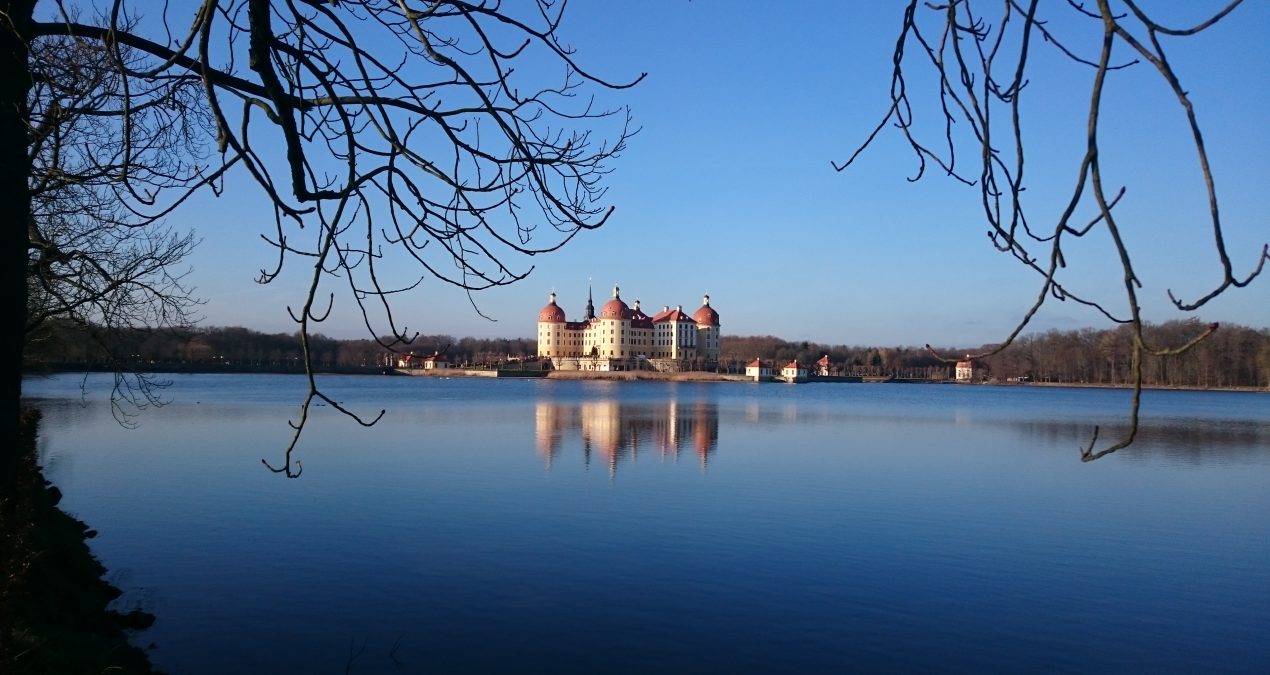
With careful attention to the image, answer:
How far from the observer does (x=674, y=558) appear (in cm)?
1066

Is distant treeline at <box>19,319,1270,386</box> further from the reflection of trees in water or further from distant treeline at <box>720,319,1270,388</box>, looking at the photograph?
the reflection of trees in water

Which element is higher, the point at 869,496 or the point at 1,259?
the point at 1,259

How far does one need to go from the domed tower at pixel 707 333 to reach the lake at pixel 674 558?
91245mm

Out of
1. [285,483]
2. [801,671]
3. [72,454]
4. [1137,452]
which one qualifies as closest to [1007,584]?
[801,671]

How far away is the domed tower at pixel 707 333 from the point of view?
113625 mm

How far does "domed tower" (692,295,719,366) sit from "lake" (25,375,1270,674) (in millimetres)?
91245

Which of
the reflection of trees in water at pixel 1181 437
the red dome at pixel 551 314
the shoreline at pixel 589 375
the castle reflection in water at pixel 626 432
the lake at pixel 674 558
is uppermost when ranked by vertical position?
the red dome at pixel 551 314

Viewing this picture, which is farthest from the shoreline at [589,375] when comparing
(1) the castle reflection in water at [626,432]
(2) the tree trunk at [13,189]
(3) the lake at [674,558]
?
(2) the tree trunk at [13,189]

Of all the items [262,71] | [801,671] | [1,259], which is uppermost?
[262,71]

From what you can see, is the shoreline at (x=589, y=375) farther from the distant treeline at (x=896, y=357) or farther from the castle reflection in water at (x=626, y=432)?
the castle reflection in water at (x=626, y=432)

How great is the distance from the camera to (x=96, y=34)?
3006 mm

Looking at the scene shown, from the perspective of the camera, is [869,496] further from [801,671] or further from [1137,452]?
[1137,452]

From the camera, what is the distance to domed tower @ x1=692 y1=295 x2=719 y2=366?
113625 mm

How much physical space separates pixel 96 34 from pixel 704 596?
7.47 meters
